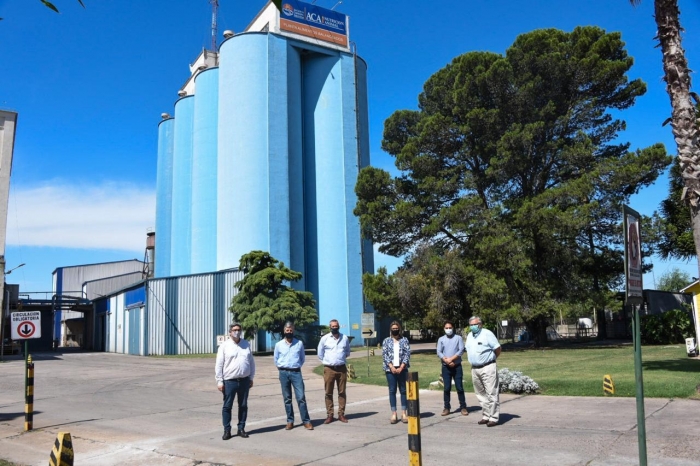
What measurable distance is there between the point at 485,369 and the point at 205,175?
43.3 metres

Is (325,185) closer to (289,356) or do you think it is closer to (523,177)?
(523,177)


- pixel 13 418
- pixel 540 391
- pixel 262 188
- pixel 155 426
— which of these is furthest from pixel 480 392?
pixel 262 188

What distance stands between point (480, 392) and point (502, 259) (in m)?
21.4

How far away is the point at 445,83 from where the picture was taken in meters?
34.9

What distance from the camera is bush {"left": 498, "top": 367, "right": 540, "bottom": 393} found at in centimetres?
1363

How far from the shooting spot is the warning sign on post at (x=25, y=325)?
39.8ft

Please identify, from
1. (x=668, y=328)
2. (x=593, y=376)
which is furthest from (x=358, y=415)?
(x=668, y=328)

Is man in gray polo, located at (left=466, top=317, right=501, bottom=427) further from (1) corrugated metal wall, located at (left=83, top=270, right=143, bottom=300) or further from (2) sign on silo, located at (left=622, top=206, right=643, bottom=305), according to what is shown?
(1) corrugated metal wall, located at (left=83, top=270, right=143, bottom=300)

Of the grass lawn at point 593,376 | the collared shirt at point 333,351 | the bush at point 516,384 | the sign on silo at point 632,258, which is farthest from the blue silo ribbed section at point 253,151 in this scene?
the sign on silo at point 632,258

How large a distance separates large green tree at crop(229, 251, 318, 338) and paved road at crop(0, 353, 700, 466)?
20962 mm

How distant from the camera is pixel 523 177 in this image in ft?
111

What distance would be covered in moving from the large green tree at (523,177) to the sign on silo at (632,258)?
25.2 meters

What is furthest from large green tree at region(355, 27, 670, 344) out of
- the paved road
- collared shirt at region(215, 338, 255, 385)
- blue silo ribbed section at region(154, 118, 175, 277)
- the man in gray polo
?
blue silo ribbed section at region(154, 118, 175, 277)

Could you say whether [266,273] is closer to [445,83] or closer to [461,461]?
[445,83]
